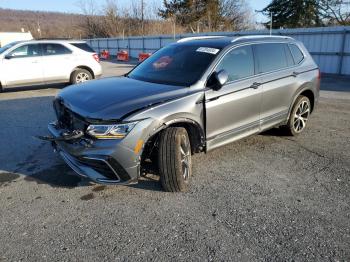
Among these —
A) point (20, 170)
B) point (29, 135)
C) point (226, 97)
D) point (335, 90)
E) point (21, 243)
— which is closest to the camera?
point (21, 243)

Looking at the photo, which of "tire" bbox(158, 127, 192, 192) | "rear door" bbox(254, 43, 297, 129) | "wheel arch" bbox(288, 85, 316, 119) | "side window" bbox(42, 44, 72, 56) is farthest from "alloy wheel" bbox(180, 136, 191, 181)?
"side window" bbox(42, 44, 72, 56)

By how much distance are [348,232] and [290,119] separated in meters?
2.85

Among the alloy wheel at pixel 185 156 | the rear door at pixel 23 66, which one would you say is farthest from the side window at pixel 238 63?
the rear door at pixel 23 66

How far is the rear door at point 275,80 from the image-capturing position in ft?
16.0

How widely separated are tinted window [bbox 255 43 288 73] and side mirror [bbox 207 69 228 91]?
1.05m

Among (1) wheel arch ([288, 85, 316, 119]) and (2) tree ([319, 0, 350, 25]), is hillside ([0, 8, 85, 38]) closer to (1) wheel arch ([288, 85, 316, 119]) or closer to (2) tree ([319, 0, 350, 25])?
(2) tree ([319, 0, 350, 25])

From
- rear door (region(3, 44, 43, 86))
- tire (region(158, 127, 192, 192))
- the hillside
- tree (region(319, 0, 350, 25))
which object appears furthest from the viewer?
the hillside

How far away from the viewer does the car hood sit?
3443 millimetres

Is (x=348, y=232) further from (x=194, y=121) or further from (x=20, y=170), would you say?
(x=20, y=170)

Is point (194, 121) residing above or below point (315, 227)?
above

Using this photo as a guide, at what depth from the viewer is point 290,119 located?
564 centimetres

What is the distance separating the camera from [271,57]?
5.08m

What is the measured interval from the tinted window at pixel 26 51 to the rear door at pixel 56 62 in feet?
0.76

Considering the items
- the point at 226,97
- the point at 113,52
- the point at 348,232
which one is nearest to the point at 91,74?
the point at 226,97
